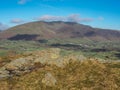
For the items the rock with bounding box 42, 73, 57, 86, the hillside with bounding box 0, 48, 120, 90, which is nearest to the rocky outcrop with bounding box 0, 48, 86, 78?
the hillside with bounding box 0, 48, 120, 90

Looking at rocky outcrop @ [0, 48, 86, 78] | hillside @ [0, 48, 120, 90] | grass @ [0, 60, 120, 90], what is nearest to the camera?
grass @ [0, 60, 120, 90]

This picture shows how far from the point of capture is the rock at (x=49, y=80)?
26091mm

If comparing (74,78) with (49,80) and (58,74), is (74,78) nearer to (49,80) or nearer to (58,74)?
(58,74)

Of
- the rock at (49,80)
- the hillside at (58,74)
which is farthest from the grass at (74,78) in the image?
the rock at (49,80)

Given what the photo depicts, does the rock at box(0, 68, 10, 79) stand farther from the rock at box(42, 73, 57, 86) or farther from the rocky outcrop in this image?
the rock at box(42, 73, 57, 86)

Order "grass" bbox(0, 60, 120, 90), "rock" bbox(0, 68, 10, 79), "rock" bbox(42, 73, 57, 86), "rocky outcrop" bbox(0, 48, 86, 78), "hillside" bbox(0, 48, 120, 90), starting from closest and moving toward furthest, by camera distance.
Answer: "grass" bbox(0, 60, 120, 90) → "hillside" bbox(0, 48, 120, 90) → "rock" bbox(42, 73, 57, 86) → "rock" bbox(0, 68, 10, 79) → "rocky outcrop" bbox(0, 48, 86, 78)

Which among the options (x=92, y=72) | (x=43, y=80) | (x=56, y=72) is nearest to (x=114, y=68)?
(x=92, y=72)

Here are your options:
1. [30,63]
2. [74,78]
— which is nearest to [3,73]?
[30,63]

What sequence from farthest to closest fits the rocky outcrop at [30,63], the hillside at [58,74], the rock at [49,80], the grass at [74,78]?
the rocky outcrop at [30,63]
the rock at [49,80]
the hillside at [58,74]
the grass at [74,78]

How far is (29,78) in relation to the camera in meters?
26.9

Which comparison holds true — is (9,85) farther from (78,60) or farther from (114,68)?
(114,68)

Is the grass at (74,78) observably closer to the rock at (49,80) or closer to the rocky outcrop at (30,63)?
the rock at (49,80)

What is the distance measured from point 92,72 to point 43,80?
6.19 metres

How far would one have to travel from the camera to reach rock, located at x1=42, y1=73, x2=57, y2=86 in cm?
2609
